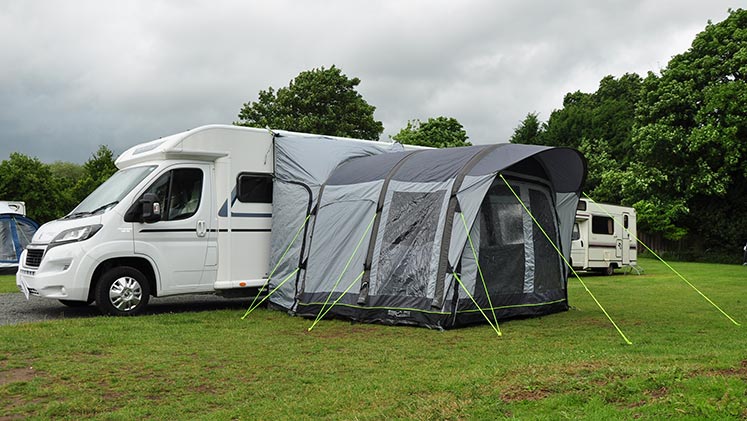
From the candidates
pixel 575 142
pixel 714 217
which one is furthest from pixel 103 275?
pixel 575 142

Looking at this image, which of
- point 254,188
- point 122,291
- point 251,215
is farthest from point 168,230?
point 254,188

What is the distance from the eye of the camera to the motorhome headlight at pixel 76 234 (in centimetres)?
960

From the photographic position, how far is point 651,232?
1280 inches

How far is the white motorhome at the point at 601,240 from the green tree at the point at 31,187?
25707 mm

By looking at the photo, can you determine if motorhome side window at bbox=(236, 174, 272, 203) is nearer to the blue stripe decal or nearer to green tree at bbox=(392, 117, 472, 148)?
the blue stripe decal

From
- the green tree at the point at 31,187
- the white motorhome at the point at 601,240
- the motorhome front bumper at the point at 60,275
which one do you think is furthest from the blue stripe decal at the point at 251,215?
the green tree at the point at 31,187

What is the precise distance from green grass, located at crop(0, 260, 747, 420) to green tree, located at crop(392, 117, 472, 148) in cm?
2952

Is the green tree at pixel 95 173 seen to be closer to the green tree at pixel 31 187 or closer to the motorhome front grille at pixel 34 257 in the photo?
the green tree at pixel 31 187

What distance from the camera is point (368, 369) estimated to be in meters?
6.46

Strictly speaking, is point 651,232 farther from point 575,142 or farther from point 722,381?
point 722,381

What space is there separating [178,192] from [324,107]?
990 inches

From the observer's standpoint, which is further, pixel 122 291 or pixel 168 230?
pixel 168 230

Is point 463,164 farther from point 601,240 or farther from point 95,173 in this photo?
point 95,173

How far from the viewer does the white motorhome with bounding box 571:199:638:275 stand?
21.0m
